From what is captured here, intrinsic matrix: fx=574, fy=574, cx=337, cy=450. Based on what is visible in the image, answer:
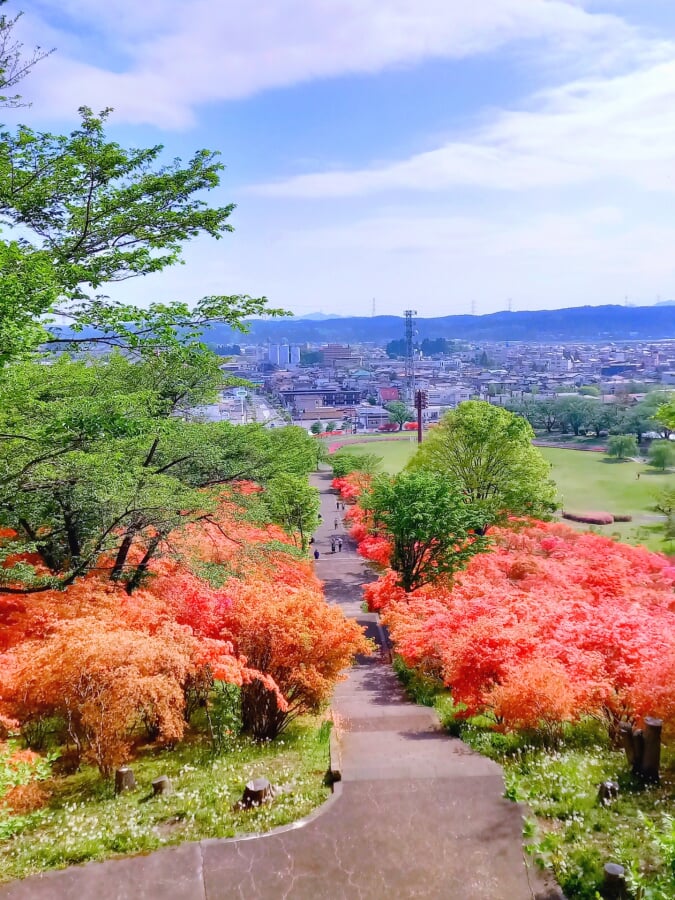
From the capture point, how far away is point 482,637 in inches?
425

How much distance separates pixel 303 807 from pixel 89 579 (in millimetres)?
7021

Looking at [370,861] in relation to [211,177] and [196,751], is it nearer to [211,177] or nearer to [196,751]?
[196,751]

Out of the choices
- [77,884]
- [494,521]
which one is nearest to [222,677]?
[77,884]

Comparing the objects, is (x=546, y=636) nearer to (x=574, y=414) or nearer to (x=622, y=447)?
(x=622, y=447)

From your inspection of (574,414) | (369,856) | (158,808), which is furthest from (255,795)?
(574,414)

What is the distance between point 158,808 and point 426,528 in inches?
434

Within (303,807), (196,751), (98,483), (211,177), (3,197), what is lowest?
(196,751)

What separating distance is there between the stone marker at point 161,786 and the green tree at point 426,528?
10210mm

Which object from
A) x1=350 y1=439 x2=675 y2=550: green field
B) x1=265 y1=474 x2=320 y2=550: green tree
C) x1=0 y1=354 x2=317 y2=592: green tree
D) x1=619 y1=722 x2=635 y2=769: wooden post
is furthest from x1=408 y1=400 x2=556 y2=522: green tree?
x1=619 y1=722 x2=635 y2=769: wooden post

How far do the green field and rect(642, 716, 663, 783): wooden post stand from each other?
71.5ft

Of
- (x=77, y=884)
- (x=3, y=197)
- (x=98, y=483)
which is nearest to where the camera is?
(x=77, y=884)

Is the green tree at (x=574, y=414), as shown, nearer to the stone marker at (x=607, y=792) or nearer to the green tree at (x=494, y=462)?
the green tree at (x=494, y=462)

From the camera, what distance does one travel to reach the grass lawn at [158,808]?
23.6ft

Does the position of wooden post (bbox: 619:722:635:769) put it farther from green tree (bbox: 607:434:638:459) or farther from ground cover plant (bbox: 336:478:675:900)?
green tree (bbox: 607:434:638:459)
